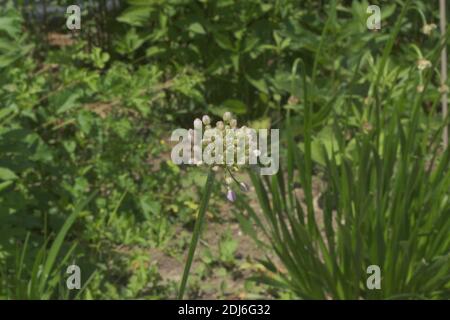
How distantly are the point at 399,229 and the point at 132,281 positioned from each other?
962 millimetres

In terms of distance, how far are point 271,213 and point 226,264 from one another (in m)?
0.65

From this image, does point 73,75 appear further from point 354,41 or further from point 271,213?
point 354,41

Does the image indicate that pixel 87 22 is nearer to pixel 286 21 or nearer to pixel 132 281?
pixel 286 21

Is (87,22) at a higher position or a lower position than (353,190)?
higher

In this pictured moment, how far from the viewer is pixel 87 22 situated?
13.4 feet

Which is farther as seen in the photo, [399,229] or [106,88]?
[106,88]
